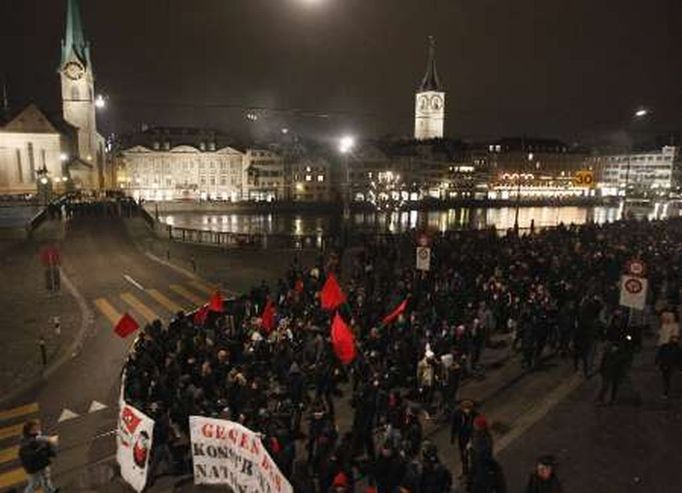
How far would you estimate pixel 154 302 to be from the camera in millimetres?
23234

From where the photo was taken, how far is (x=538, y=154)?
460 ft

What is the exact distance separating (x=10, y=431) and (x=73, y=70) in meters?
86.7

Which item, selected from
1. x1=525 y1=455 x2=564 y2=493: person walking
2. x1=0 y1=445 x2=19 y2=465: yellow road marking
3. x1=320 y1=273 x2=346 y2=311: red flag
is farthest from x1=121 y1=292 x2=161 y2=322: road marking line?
x1=525 y1=455 x2=564 y2=493: person walking

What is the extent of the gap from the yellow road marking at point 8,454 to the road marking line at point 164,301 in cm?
1077

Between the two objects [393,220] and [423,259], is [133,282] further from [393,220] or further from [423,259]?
[393,220]

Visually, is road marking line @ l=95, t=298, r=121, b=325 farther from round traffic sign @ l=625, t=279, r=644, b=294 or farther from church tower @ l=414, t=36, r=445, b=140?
church tower @ l=414, t=36, r=445, b=140

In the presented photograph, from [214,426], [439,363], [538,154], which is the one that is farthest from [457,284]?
[538,154]

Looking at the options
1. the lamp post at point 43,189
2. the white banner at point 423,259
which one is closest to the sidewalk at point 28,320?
the white banner at point 423,259

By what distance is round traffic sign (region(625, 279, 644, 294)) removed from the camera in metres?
12.6

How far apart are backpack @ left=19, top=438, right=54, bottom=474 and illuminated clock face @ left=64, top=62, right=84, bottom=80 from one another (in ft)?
297

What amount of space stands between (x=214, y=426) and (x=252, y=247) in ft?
85.6

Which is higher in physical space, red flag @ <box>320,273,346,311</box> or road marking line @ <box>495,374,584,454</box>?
red flag @ <box>320,273,346,311</box>

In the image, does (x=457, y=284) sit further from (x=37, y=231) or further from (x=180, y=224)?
(x=180, y=224)

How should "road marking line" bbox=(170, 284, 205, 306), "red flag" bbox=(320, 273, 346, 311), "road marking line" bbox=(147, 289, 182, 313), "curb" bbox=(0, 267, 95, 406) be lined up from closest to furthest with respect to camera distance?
"curb" bbox=(0, 267, 95, 406), "red flag" bbox=(320, 273, 346, 311), "road marking line" bbox=(147, 289, 182, 313), "road marking line" bbox=(170, 284, 205, 306)
